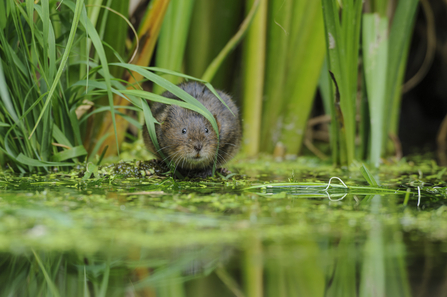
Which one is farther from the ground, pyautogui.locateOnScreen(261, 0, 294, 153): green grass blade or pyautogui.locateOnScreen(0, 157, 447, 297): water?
pyautogui.locateOnScreen(261, 0, 294, 153): green grass blade

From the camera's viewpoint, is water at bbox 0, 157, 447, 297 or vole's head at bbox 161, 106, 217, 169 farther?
vole's head at bbox 161, 106, 217, 169

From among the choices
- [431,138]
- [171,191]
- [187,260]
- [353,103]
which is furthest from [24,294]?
[431,138]

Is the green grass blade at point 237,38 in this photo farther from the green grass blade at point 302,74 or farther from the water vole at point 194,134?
the green grass blade at point 302,74

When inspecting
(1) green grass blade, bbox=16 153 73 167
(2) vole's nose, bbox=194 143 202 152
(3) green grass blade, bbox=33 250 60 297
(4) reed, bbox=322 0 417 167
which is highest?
(4) reed, bbox=322 0 417 167

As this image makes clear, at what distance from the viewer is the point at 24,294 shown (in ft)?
2.92

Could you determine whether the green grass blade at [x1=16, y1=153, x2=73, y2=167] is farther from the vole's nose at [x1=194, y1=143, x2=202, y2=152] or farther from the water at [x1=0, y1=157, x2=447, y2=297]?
the vole's nose at [x1=194, y1=143, x2=202, y2=152]

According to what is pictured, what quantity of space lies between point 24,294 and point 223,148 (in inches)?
62.8

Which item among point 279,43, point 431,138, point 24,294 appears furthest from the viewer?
point 431,138

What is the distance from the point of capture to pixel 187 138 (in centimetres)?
219

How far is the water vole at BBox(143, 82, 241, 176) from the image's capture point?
2174 millimetres

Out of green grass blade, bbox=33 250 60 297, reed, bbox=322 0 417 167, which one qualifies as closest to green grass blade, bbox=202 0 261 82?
reed, bbox=322 0 417 167

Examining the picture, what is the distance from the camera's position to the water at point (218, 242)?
3.02 feet

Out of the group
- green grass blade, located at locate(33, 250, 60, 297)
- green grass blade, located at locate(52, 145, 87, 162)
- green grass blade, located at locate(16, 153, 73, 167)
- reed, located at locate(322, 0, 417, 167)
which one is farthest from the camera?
reed, located at locate(322, 0, 417, 167)

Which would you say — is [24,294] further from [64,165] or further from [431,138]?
[431,138]
